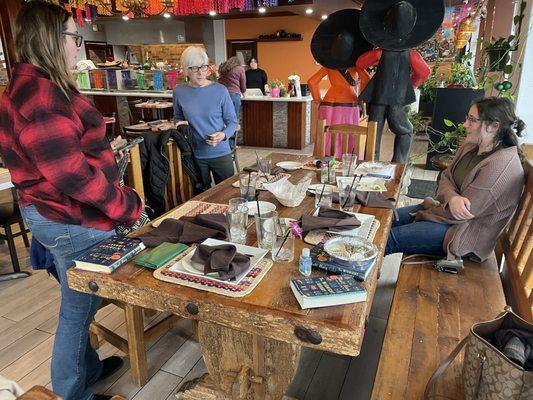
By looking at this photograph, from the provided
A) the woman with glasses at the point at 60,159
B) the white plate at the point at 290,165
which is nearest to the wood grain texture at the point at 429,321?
the white plate at the point at 290,165

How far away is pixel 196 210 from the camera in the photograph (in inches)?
67.0

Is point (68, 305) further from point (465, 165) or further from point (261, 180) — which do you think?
point (465, 165)

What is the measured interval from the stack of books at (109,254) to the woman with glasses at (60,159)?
0.07m

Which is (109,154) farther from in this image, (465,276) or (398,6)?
(398,6)

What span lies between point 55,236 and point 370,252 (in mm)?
1044

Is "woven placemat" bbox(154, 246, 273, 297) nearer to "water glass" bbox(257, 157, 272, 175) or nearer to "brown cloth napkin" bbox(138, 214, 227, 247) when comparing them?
"brown cloth napkin" bbox(138, 214, 227, 247)

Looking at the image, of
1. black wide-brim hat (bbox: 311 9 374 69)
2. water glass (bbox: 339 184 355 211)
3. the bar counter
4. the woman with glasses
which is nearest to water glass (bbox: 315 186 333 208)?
water glass (bbox: 339 184 355 211)

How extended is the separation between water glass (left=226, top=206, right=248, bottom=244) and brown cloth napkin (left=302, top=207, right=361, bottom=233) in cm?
22

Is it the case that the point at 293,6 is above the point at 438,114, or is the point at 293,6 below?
A: above

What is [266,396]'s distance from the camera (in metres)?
1.39

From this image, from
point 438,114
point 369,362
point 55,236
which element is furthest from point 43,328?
point 438,114

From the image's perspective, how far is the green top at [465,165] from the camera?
200 centimetres

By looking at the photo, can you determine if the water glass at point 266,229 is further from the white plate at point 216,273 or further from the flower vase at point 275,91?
the flower vase at point 275,91

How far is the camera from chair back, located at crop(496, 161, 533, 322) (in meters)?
1.52
